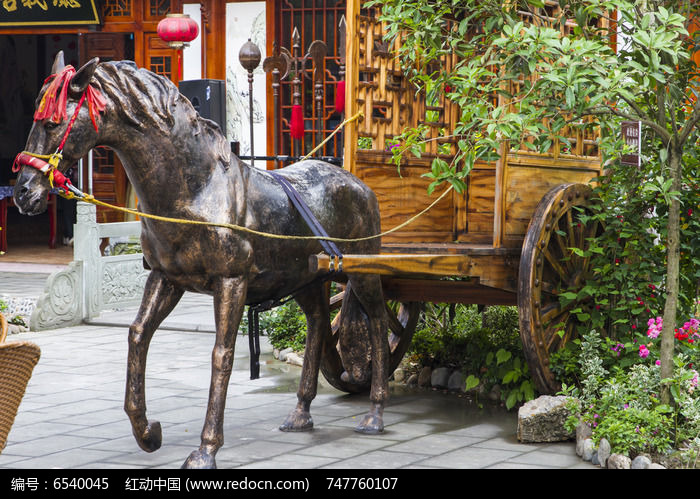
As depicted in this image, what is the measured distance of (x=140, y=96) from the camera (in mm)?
5055

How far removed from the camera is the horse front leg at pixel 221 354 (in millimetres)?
5156

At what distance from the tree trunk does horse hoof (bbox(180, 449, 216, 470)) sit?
243cm

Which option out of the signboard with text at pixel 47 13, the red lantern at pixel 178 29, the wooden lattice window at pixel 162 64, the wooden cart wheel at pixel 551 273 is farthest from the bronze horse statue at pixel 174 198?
the signboard with text at pixel 47 13

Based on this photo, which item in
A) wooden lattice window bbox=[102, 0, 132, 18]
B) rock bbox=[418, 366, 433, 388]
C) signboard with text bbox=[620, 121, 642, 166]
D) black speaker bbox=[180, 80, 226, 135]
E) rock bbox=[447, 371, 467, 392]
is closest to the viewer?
signboard with text bbox=[620, 121, 642, 166]

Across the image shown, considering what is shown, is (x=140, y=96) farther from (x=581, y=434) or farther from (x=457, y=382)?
(x=457, y=382)

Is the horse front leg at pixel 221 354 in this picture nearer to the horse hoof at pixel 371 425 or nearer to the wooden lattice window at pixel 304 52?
the horse hoof at pixel 371 425

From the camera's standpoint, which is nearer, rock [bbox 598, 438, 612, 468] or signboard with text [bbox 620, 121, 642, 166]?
rock [bbox 598, 438, 612, 468]

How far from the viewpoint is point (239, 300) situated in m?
5.27

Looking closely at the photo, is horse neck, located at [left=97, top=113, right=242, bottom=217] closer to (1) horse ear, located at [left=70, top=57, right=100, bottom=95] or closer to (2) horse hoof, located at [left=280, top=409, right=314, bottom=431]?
(1) horse ear, located at [left=70, top=57, right=100, bottom=95]

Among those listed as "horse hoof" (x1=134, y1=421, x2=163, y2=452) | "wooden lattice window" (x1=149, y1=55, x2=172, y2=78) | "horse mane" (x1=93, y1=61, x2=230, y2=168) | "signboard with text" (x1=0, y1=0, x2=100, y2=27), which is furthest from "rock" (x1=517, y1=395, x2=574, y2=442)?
"signboard with text" (x1=0, y1=0, x2=100, y2=27)

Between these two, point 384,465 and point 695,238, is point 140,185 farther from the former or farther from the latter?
point 695,238

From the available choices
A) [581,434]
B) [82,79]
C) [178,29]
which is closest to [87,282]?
[178,29]

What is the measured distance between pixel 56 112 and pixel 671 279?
340 cm

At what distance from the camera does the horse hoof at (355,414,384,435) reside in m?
6.07
